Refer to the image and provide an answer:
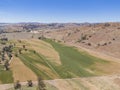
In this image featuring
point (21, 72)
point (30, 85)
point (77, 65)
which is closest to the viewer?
point (30, 85)

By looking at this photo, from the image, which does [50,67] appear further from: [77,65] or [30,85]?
[30,85]

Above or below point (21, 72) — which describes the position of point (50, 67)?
below

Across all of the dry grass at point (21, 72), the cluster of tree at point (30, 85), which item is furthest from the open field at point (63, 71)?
the cluster of tree at point (30, 85)

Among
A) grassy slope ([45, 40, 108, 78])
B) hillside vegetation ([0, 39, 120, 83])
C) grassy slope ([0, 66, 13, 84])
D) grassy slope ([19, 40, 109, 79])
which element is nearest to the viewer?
grassy slope ([0, 66, 13, 84])

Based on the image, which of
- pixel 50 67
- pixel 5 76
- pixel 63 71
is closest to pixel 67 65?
pixel 50 67

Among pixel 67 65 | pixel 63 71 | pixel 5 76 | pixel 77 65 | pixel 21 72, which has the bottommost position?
pixel 77 65

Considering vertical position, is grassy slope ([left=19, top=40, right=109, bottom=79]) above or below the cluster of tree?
below

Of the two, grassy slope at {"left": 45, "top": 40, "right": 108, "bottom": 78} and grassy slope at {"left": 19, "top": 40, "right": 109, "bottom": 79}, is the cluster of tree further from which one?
grassy slope at {"left": 45, "top": 40, "right": 108, "bottom": 78}

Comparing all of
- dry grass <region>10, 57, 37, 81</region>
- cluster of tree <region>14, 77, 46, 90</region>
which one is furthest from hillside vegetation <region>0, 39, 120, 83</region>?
cluster of tree <region>14, 77, 46, 90</region>
